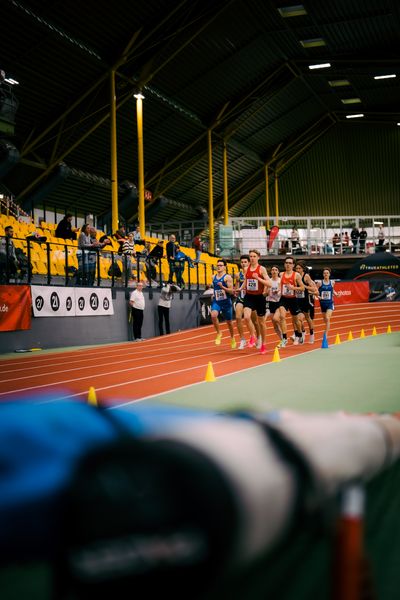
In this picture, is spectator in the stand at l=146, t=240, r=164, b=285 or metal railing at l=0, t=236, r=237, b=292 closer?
metal railing at l=0, t=236, r=237, b=292

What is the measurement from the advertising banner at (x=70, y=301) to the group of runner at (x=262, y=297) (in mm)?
4285

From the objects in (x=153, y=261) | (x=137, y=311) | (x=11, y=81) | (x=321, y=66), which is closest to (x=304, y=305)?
(x=137, y=311)

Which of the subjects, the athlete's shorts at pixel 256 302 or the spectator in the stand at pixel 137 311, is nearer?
the athlete's shorts at pixel 256 302

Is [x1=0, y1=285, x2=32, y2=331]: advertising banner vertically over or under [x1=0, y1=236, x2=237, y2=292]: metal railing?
under

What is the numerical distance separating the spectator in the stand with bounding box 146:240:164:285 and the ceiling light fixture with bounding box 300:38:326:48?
60.7 feet

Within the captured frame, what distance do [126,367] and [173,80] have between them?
24299 millimetres

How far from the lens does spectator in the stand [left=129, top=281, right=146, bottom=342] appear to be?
1942 cm

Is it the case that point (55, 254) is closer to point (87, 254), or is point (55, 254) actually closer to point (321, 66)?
point (87, 254)

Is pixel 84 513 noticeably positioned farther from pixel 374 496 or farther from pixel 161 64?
pixel 161 64

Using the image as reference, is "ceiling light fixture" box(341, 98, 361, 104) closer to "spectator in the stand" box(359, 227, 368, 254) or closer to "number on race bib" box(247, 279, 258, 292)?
"spectator in the stand" box(359, 227, 368, 254)

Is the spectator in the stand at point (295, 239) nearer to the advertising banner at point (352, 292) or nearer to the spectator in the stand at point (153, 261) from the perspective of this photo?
the advertising banner at point (352, 292)

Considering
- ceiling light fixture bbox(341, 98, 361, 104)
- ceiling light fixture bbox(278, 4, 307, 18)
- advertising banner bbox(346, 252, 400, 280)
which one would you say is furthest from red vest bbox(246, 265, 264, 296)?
ceiling light fixture bbox(341, 98, 361, 104)

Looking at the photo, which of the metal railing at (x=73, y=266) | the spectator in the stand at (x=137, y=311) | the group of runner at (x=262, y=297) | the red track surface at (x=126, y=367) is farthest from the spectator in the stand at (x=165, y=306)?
the group of runner at (x=262, y=297)

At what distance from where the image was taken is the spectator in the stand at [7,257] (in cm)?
1582
